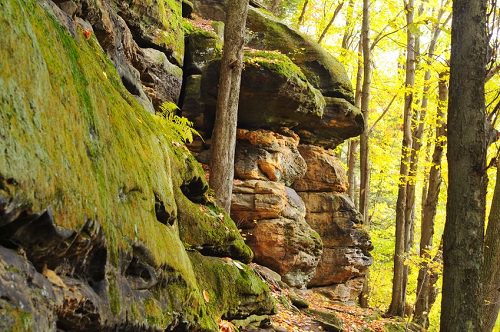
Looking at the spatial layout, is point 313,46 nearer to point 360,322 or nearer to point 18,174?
point 360,322

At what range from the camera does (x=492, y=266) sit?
Answer: 18.1ft

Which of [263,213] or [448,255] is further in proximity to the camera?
[263,213]

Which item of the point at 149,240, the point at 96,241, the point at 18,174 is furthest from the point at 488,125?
the point at 18,174

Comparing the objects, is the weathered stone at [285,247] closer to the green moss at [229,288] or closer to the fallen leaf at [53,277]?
the green moss at [229,288]

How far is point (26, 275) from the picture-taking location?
7.43ft

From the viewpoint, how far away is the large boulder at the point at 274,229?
476 inches

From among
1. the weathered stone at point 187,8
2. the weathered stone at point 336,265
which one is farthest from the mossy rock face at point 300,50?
the weathered stone at point 336,265

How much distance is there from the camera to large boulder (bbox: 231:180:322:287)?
39.7ft

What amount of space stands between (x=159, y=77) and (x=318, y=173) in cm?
674

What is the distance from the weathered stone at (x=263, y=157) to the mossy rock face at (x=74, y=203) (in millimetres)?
7947

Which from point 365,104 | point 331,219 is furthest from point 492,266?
point 365,104

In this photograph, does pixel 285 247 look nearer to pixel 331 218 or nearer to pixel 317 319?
pixel 317 319

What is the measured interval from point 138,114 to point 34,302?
3113 millimetres

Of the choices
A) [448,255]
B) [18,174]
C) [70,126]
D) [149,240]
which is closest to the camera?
[18,174]
